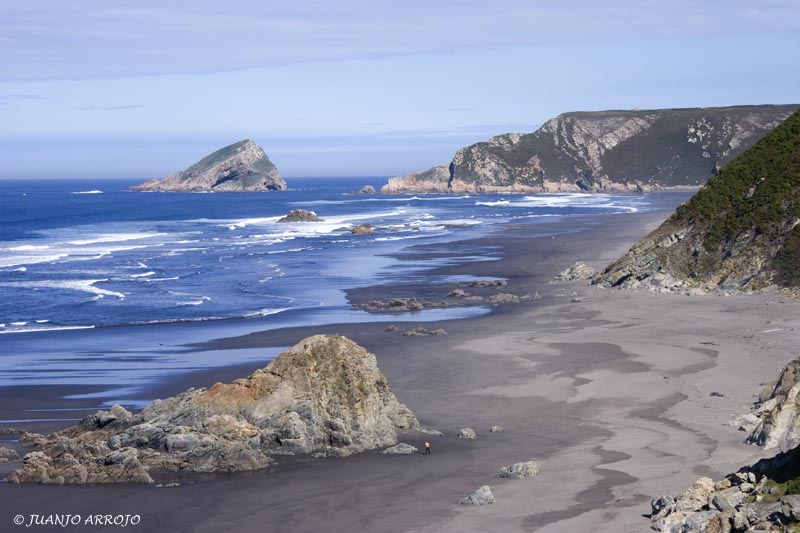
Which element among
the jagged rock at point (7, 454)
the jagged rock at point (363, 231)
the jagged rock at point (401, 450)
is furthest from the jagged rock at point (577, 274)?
the jagged rock at point (363, 231)

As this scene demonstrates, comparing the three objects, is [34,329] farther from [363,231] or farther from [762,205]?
[363,231]

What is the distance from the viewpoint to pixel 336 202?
182 m

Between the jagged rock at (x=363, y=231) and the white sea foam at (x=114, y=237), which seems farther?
the jagged rock at (x=363, y=231)

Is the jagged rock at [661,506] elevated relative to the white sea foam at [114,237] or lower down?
lower down

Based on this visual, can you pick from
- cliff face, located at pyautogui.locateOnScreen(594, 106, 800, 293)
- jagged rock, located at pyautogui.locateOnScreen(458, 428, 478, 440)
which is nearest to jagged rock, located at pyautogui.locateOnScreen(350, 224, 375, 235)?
cliff face, located at pyautogui.locateOnScreen(594, 106, 800, 293)

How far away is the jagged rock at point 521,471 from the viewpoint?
857 inches

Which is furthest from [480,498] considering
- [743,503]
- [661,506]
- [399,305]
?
[399,305]

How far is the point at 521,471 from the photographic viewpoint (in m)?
21.8

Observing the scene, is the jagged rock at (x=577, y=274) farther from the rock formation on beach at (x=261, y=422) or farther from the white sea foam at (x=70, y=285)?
the rock formation on beach at (x=261, y=422)

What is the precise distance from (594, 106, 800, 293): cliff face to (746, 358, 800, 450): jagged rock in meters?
22.8

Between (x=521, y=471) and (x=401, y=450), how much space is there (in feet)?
12.3

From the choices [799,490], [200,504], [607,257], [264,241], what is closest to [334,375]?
[200,504]

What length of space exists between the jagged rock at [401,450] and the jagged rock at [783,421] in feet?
25.7

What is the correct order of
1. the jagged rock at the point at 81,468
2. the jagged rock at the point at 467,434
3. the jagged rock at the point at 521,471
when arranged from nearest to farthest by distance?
the jagged rock at the point at 521,471
the jagged rock at the point at 81,468
the jagged rock at the point at 467,434
